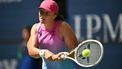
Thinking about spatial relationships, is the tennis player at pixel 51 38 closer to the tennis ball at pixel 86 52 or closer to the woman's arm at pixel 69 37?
the woman's arm at pixel 69 37

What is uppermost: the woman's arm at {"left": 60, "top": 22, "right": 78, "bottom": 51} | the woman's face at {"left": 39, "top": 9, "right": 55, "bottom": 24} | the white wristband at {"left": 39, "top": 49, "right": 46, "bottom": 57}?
the woman's face at {"left": 39, "top": 9, "right": 55, "bottom": 24}

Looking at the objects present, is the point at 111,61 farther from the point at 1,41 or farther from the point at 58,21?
the point at 58,21

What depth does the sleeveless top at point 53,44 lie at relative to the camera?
18.1 ft

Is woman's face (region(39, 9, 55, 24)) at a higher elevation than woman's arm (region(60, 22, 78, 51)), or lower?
higher

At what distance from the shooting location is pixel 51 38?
18.1ft

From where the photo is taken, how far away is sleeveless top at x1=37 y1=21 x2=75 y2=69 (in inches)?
217

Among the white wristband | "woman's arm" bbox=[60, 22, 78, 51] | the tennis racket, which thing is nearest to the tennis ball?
the tennis racket

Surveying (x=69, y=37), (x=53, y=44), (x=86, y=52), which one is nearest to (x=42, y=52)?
(x=53, y=44)

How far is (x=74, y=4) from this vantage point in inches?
400

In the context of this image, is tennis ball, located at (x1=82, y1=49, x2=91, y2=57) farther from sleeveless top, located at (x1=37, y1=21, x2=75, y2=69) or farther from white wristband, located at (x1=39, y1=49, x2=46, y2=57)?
white wristband, located at (x1=39, y1=49, x2=46, y2=57)

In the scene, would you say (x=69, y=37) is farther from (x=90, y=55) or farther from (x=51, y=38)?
(x=90, y=55)

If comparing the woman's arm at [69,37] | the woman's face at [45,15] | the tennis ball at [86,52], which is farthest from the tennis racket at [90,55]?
the woman's face at [45,15]

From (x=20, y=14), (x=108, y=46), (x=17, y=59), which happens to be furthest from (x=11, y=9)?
(x=108, y=46)

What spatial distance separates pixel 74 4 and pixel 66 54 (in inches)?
193
